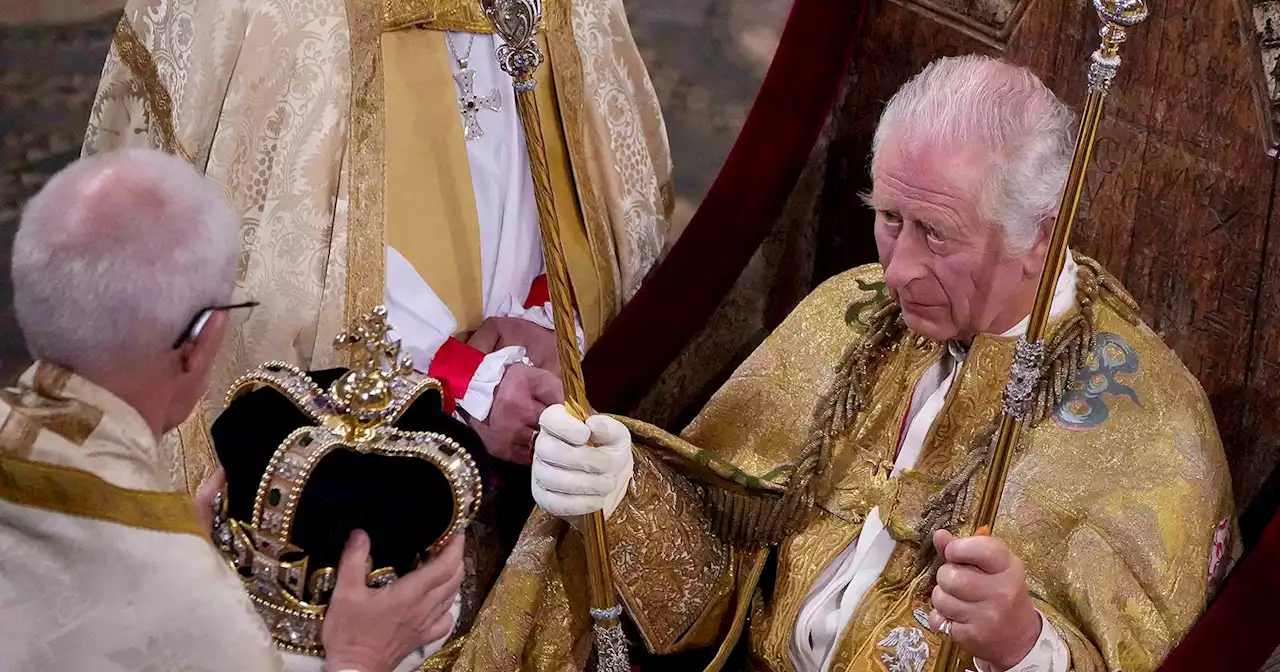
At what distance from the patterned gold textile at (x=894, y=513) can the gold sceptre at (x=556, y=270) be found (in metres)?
0.07

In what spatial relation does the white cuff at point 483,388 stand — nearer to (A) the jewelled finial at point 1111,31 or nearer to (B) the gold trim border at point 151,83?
(B) the gold trim border at point 151,83

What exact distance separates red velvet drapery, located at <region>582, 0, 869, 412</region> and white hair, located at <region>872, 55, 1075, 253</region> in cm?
80

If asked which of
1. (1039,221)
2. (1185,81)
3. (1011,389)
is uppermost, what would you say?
(1185,81)

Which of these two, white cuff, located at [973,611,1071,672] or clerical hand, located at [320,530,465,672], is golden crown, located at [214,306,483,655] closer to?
clerical hand, located at [320,530,465,672]

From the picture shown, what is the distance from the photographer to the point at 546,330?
3.23 meters

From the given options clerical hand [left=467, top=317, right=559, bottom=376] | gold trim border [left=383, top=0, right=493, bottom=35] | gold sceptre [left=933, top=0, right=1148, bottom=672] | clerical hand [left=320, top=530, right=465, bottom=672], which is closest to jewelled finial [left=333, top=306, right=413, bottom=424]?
clerical hand [left=320, top=530, right=465, bottom=672]

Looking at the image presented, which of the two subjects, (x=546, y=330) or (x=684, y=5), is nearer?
(x=546, y=330)

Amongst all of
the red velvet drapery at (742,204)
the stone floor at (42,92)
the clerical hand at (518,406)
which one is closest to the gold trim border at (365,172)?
the clerical hand at (518,406)

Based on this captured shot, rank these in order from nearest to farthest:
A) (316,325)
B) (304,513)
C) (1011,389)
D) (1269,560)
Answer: (304,513)
(1011,389)
(1269,560)
(316,325)

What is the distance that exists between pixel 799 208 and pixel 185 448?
1430 mm

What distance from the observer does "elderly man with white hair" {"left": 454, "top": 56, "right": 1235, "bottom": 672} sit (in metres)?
2.42

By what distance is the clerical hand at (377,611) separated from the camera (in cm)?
203

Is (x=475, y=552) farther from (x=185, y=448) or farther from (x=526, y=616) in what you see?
(x=185, y=448)

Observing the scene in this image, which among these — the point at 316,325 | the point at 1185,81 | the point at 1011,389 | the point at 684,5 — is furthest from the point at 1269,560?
the point at 684,5
